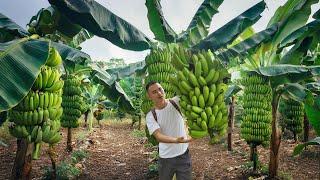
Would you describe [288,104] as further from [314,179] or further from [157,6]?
[157,6]

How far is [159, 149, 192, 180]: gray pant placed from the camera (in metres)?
4.24

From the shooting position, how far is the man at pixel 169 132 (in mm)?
4031

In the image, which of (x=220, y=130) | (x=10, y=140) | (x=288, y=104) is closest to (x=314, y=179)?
(x=288, y=104)

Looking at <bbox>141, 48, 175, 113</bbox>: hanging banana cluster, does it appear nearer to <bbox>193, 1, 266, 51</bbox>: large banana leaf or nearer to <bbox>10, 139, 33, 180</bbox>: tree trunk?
<bbox>193, 1, 266, 51</bbox>: large banana leaf

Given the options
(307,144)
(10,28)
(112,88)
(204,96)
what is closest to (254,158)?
(112,88)

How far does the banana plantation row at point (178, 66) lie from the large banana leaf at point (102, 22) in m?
0.02

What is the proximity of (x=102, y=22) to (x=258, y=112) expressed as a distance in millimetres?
3506

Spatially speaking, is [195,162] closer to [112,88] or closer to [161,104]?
[112,88]

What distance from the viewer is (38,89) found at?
185 inches

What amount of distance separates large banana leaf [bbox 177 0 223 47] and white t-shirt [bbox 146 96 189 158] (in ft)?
6.84

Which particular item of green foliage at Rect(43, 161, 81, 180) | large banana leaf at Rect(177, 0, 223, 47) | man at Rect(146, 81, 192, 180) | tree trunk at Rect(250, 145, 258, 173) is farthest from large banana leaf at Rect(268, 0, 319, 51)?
green foliage at Rect(43, 161, 81, 180)

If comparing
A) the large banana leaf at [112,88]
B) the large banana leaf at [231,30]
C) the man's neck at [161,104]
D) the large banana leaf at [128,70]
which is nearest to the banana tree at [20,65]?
the man's neck at [161,104]

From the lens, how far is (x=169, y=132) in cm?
418

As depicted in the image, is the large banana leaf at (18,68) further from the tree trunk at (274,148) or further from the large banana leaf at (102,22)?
the tree trunk at (274,148)
